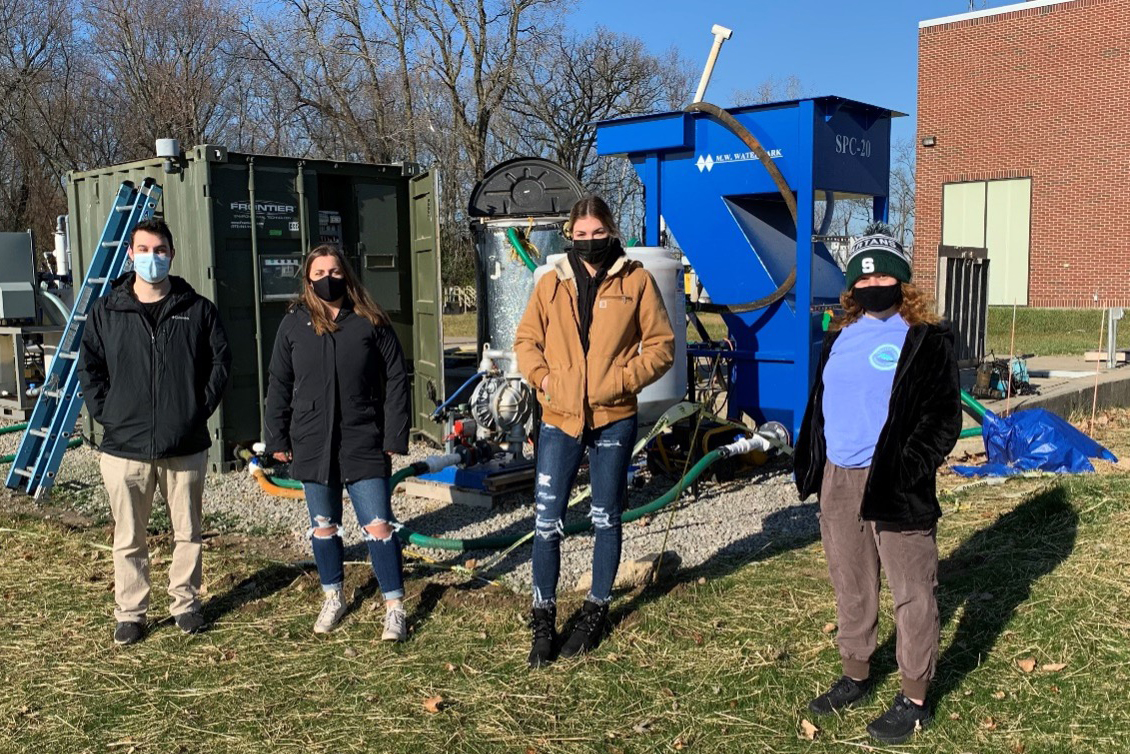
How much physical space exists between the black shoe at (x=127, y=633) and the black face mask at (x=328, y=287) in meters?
1.69

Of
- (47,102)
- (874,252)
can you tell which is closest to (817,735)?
(874,252)

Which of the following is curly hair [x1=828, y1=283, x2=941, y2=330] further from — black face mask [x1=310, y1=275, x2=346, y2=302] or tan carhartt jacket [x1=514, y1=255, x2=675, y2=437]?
black face mask [x1=310, y1=275, x2=346, y2=302]

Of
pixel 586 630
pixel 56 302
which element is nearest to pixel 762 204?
pixel 586 630

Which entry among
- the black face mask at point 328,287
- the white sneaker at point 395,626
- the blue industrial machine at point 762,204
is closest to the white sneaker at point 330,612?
the white sneaker at point 395,626

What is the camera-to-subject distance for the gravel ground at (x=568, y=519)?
231 inches

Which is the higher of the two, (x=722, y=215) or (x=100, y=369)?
(x=722, y=215)

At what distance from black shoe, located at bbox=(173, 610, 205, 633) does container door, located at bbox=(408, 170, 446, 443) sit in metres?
4.29

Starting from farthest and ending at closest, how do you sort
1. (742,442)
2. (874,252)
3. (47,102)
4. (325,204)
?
(47,102) → (325,204) → (742,442) → (874,252)

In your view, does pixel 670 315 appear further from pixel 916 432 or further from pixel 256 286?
pixel 916 432

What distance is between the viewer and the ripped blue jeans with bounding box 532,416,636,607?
4.16 m

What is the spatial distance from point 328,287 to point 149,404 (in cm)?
97

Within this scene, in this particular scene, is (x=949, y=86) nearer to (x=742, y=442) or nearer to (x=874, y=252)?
(x=742, y=442)

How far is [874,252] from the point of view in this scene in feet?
11.4

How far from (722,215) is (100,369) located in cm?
502
